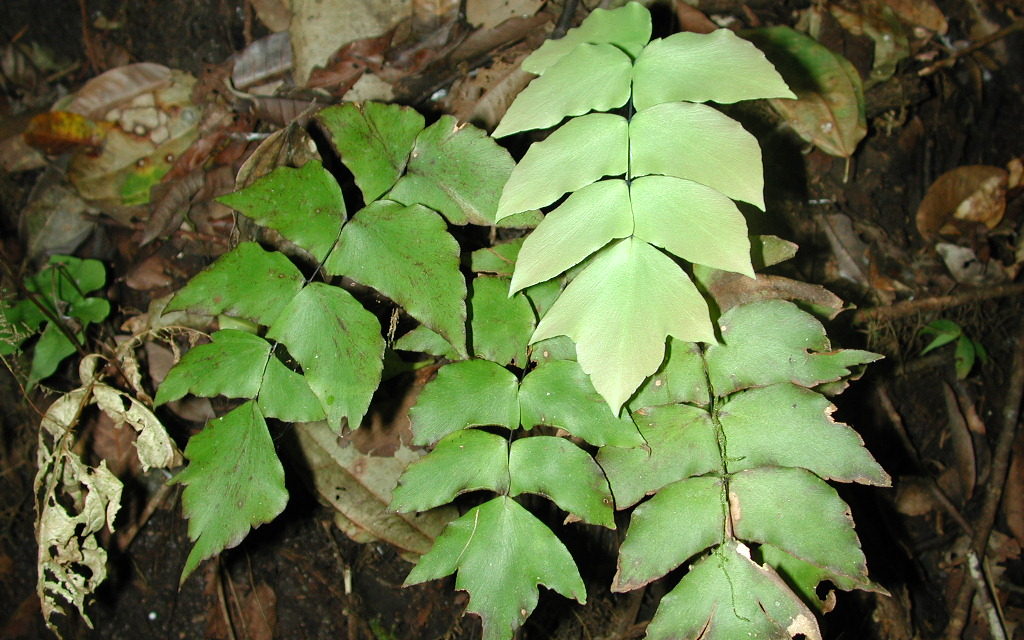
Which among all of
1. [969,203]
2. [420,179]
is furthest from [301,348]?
[969,203]

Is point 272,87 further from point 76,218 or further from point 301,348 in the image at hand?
point 301,348

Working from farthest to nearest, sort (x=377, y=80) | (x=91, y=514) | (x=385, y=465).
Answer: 1. (x=377, y=80)
2. (x=385, y=465)
3. (x=91, y=514)

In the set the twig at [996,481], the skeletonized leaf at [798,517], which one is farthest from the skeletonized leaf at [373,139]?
the twig at [996,481]

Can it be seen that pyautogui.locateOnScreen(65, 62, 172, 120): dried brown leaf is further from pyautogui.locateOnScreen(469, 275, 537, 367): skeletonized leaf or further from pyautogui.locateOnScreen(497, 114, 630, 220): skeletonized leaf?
pyautogui.locateOnScreen(497, 114, 630, 220): skeletonized leaf

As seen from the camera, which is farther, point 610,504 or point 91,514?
point 91,514

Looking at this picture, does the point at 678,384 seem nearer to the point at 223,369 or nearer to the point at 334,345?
the point at 334,345
